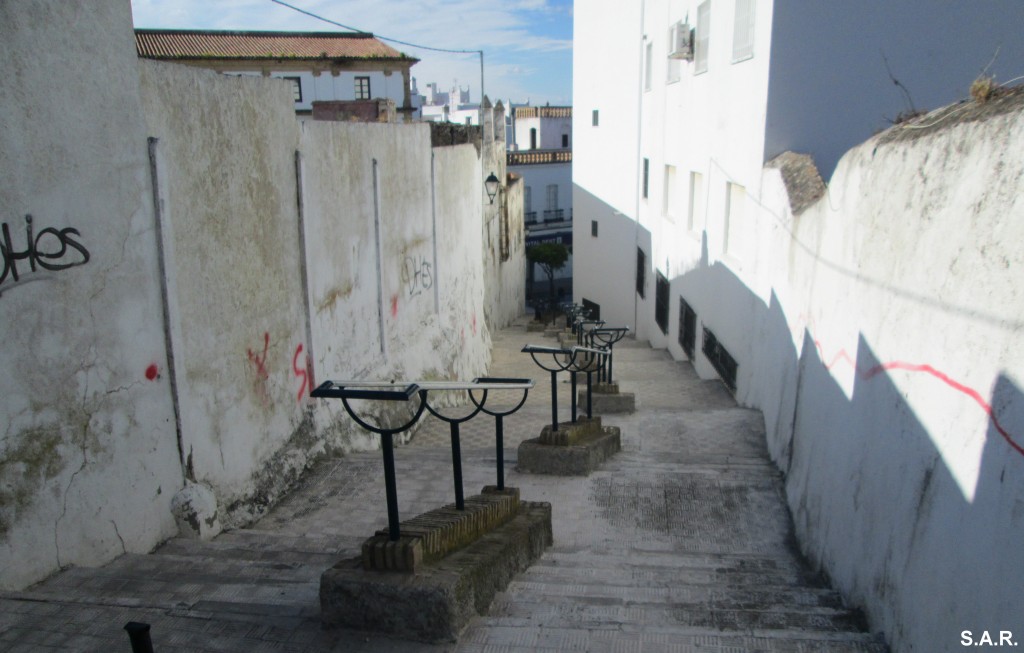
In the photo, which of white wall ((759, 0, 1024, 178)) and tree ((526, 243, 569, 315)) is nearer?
white wall ((759, 0, 1024, 178))

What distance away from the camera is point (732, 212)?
11.4 metres

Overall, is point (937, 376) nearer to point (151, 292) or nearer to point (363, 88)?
point (151, 292)

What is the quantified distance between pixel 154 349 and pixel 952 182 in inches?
174

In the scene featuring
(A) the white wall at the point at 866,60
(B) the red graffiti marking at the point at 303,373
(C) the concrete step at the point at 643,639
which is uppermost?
(A) the white wall at the point at 866,60

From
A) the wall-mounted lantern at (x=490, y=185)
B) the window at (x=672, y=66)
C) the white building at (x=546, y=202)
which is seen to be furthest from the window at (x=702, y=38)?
the white building at (x=546, y=202)

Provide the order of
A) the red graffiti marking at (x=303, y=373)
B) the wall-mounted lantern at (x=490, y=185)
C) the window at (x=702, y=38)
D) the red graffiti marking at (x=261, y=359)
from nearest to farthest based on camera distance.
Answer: the red graffiti marking at (x=261, y=359), the red graffiti marking at (x=303, y=373), the window at (x=702, y=38), the wall-mounted lantern at (x=490, y=185)

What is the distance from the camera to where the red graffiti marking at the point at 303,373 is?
21.8ft

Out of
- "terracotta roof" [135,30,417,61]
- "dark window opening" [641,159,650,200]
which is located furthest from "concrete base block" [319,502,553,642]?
"terracotta roof" [135,30,417,61]

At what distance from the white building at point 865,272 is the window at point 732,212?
0.04m

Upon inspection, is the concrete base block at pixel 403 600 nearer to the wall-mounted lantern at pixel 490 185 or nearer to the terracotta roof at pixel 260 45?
the wall-mounted lantern at pixel 490 185

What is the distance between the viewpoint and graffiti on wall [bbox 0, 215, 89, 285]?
3654mm

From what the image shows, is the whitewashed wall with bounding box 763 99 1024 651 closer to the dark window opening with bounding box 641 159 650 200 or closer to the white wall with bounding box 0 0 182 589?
the white wall with bounding box 0 0 182 589

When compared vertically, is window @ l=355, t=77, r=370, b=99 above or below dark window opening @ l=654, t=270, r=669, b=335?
above

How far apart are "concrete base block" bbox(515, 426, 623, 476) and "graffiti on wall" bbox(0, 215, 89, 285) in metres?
3.97
